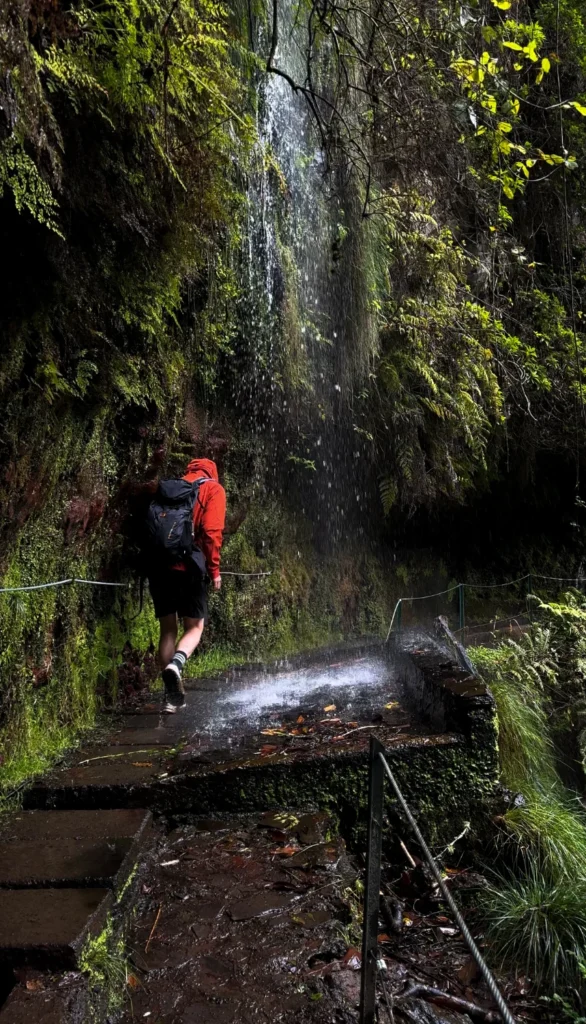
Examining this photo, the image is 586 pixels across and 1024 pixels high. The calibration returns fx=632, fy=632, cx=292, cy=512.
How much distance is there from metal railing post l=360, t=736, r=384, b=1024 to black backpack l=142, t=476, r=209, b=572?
2.95 meters

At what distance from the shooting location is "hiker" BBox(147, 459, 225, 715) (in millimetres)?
4609

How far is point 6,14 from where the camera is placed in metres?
2.30

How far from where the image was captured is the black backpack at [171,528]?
461cm

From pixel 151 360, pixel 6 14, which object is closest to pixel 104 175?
pixel 6 14

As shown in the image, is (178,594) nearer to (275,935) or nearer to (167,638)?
(167,638)

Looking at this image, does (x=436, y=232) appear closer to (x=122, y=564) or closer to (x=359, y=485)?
(x=359, y=485)

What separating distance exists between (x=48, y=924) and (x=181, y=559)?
2.76 m

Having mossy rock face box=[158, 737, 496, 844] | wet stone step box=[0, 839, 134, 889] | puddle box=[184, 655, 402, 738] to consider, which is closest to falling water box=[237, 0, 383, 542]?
puddle box=[184, 655, 402, 738]

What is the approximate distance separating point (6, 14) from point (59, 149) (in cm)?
83

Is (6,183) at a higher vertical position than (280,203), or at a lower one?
lower

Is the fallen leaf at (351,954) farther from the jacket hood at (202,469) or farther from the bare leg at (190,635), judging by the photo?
the jacket hood at (202,469)

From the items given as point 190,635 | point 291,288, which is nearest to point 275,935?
point 190,635

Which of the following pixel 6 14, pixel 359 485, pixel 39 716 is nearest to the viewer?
pixel 6 14

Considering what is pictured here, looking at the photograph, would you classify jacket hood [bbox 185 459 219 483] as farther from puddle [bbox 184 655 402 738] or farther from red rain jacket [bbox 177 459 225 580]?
puddle [bbox 184 655 402 738]
